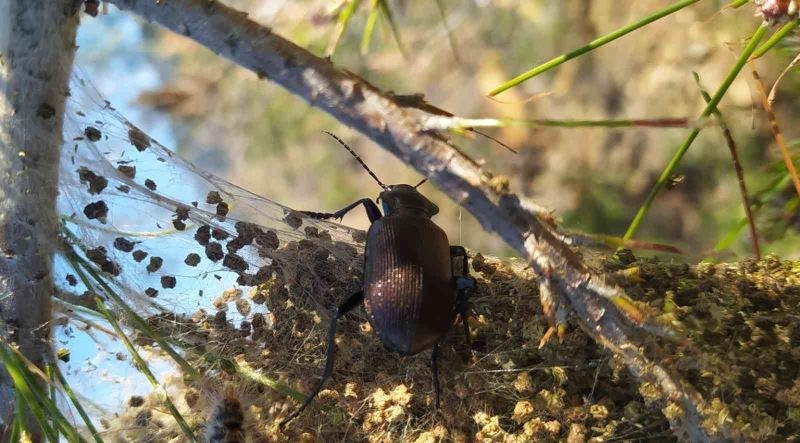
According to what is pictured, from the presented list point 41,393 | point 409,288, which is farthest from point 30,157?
point 409,288

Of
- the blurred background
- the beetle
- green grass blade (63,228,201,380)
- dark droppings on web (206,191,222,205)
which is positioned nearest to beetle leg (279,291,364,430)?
the beetle

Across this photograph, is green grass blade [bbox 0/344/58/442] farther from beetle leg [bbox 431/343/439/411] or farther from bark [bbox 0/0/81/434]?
beetle leg [bbox 431/343/439/411]

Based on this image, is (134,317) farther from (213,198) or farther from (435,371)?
(435,371)

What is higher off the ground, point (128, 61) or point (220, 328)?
point (128, 61)

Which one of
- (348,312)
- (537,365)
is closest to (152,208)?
(348,312)

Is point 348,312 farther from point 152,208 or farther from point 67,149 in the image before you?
point 67,149

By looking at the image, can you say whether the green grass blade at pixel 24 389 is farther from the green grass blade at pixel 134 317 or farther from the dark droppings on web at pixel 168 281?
the dark droppings on web at pixel 168 281
